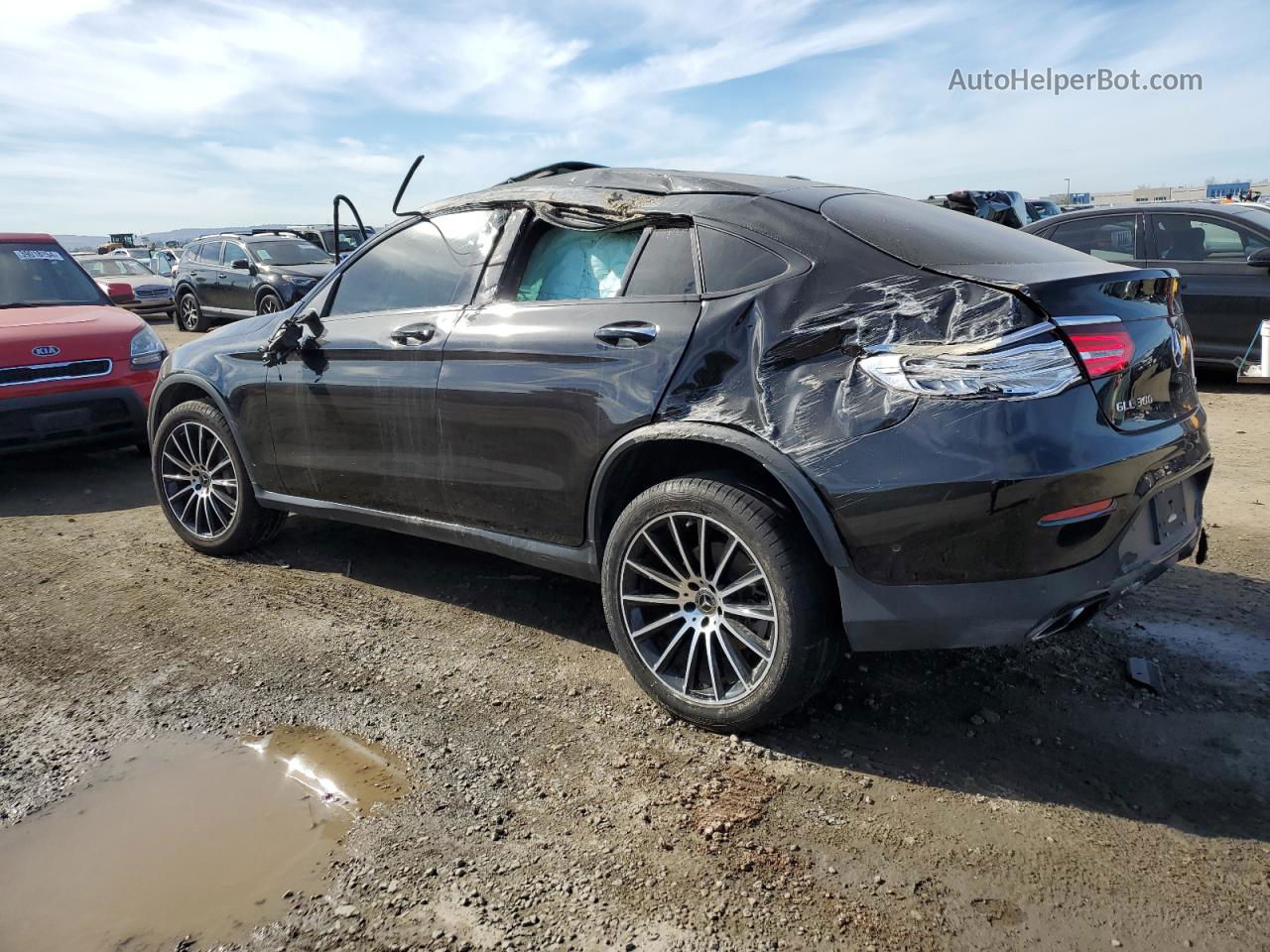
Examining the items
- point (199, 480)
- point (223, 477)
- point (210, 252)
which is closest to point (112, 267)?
point (210, 252)

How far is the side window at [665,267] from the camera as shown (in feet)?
10.2

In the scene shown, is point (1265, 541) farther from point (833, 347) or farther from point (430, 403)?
point (430, 403)

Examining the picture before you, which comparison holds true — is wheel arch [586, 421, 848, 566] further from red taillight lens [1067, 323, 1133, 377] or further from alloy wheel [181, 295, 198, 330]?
alloy wheel [181, 295, 198, 330]

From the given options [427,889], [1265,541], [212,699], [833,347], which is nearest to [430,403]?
[212,699]

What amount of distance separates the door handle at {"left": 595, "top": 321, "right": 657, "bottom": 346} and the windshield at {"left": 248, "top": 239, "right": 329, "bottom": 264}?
531 inches

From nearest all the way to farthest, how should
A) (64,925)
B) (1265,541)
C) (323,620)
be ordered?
(64,925) < (323,620) < (1265,541)

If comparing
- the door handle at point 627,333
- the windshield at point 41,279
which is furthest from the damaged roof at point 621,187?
the windshield at point 41,279

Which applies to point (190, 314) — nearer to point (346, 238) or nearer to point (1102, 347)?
point (346, 238)

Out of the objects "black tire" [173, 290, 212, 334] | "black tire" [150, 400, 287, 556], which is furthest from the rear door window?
"black tire" [150, 400, 287, 556]

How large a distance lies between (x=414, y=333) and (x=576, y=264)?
753 mm

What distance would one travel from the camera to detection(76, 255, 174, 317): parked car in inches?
755

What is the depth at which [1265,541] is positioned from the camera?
443 centimetres

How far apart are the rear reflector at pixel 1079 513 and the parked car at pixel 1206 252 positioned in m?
6.38

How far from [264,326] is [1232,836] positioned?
4.23 meters
